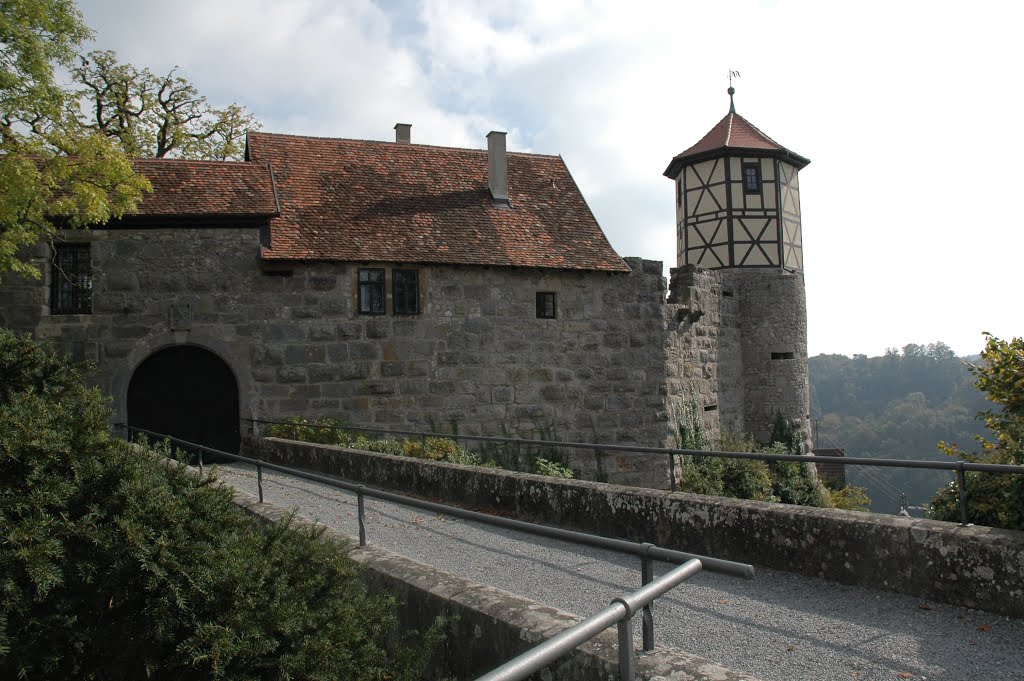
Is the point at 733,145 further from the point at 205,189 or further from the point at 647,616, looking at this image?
the point at 647,616

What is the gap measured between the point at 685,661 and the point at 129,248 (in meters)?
14.9

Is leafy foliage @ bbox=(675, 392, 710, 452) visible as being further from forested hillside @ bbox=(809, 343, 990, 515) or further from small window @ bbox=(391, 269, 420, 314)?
forested hillside @ bbox=(809, 343, 990, 515)

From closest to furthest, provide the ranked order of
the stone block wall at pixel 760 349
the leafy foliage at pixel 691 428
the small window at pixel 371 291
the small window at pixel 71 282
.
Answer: the small window at pixel 71 282, the small window at pixel 371 291, the leafy foliage at pixel 691 428, the stone block wall at pixel 760 349

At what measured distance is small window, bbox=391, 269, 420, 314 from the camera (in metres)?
17.4

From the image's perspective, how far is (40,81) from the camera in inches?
567

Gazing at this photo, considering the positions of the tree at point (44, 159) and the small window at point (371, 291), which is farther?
the small window at point (371, 291)

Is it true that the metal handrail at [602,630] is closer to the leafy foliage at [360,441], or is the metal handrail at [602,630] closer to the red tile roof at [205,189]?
the leafy foliage at [360,441]

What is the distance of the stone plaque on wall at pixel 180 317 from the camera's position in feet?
51.2

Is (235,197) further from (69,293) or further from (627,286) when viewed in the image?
(627,286)

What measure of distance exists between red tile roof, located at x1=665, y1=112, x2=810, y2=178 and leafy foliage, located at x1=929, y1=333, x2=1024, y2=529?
1684 centimetres

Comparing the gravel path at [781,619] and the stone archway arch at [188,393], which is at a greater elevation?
the stone archway arch at [188,393]

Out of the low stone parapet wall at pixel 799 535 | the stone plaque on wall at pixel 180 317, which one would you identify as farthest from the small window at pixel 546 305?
the low stone parapet wall at pixel 799 535

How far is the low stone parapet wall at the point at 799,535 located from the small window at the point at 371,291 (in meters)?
9.03

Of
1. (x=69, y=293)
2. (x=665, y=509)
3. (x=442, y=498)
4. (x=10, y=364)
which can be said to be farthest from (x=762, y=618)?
(x=69, y=293)
